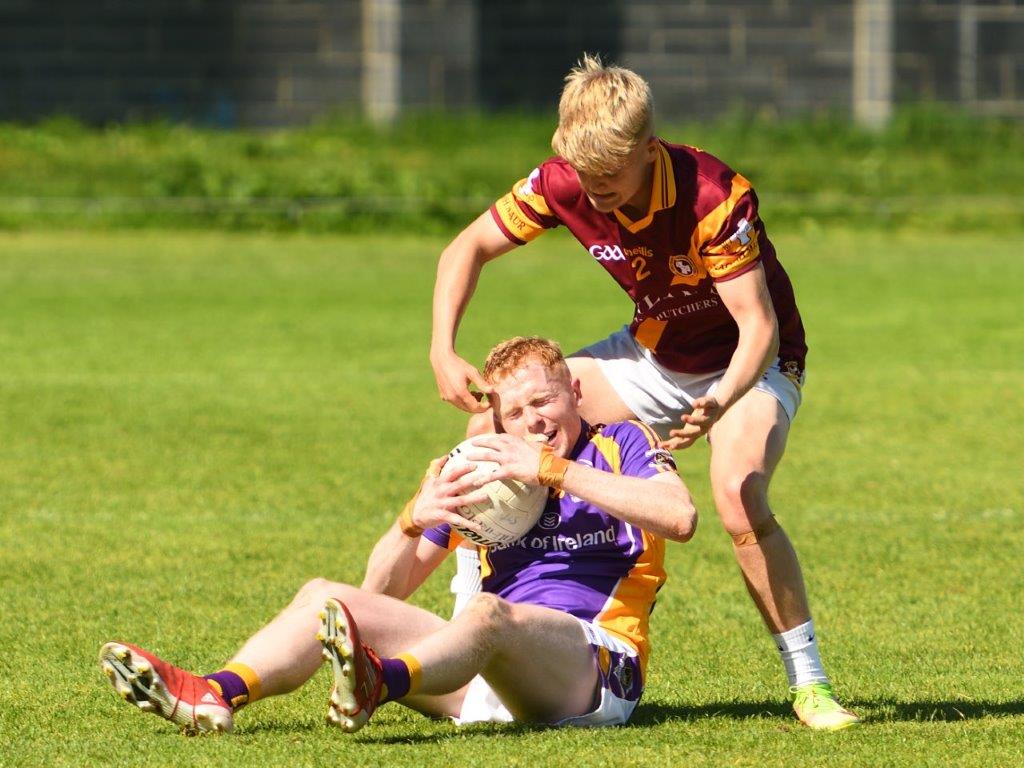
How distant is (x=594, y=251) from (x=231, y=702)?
2.01 meters

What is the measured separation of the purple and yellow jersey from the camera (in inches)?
218

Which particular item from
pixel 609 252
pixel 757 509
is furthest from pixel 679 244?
pixel 757 509

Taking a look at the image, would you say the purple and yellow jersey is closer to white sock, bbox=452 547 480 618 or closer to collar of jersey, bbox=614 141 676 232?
white sock, bbox=452 547 480 618

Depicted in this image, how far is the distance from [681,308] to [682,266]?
29 centimetres

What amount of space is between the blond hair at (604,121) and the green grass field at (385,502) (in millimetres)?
1719

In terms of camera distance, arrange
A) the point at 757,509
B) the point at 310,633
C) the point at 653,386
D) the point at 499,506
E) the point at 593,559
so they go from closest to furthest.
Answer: the point at 310,633 → the point at 499,506 → the point at 593,559 → the point at 757,509 → the point at 653,386

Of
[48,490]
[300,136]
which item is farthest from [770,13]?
[48,490]

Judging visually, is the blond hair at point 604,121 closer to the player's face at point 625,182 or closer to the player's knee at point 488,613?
the player's face at point 625,182

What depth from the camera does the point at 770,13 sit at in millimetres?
27953

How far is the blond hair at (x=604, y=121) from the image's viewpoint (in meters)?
5.32

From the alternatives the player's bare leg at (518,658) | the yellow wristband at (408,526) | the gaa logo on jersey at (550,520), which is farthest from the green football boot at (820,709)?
the yellow wristband at (408,526)

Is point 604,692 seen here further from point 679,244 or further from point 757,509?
point 679,244

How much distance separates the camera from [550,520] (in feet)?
18.3

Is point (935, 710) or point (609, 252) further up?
point (609, 252)
